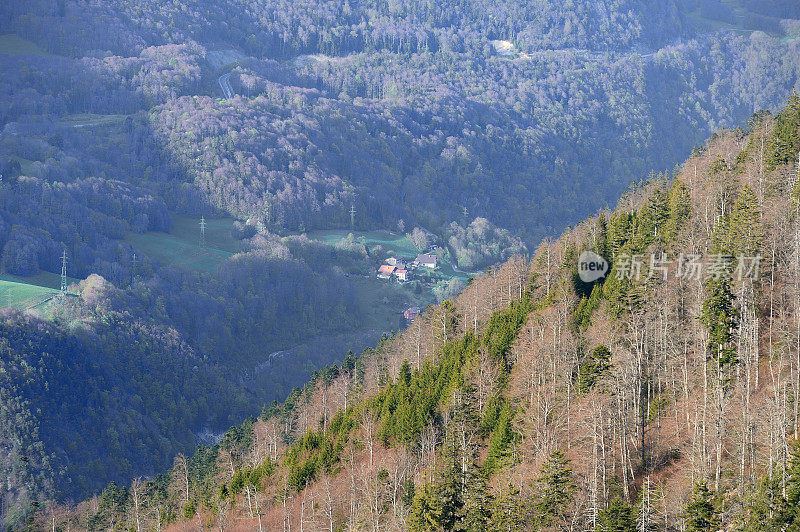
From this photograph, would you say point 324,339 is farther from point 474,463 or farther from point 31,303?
point 474,463

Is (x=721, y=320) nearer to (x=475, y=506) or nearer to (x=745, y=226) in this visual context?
(x=745, y=226)

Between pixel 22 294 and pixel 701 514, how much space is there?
13555 centimetres

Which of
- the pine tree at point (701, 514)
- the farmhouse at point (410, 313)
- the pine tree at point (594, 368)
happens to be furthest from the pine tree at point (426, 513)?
the farmhouse at point (410, 313)

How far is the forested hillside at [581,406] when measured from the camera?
5225 cm

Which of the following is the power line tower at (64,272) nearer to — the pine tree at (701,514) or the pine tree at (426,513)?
the pine tree at (426,513)

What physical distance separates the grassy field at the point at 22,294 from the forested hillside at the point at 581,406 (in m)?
63.8

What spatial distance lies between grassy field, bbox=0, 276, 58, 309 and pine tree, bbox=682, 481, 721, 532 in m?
128

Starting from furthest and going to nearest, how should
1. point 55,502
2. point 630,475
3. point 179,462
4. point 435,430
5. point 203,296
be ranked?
1. point 203,296
2. point 55,502
3. point 179,462
4. point 435,430
5. point 630,475

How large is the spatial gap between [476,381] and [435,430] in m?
4.75

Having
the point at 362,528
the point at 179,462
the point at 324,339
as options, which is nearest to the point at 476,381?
the point at 362,528

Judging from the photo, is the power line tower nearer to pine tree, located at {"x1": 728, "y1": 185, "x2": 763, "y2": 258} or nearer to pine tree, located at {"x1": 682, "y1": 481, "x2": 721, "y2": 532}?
pine tree, located at {"x1": 728, "y1": 185, "x2": 763, "y2": 258}

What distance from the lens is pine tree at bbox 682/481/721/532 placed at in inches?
1804

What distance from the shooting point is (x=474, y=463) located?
64562 millimetres

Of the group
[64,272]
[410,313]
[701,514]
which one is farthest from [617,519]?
[64,272]
